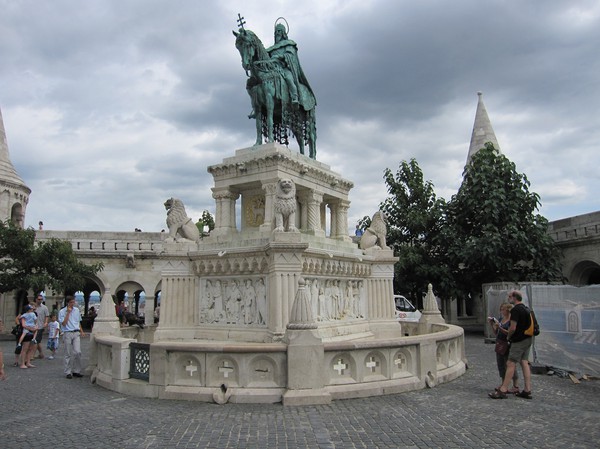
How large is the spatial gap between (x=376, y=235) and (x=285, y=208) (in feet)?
15.2

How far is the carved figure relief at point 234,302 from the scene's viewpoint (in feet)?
35.0

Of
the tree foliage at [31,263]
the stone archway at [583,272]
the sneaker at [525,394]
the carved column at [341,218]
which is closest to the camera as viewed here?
the sneaker at [525,394]

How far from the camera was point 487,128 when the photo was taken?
105 feet

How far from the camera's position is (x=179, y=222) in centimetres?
1217

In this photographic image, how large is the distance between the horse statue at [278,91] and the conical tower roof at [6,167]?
2257 cm

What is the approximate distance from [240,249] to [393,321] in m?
5.00

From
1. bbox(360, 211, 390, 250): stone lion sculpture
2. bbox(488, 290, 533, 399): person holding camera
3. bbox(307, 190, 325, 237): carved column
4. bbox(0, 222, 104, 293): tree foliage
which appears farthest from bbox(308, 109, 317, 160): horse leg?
bbox(0, 222, 104, 293): tree foliage

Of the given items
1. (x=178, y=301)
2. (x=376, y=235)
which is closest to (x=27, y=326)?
(x=178, y=301)

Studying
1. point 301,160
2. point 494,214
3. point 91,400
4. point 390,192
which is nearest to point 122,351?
point 91,400

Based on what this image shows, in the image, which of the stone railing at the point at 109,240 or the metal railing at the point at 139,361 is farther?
the stone railing at the point at 109,240

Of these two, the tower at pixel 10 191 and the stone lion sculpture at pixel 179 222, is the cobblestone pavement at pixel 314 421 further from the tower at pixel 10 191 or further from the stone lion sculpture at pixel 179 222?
the tower at pixel 10 191

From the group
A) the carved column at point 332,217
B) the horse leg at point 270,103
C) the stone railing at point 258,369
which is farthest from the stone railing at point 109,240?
the stone railing at point 258,369

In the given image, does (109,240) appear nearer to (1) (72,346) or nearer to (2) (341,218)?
(2) (341,218)

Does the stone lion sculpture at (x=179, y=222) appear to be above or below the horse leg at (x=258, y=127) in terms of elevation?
below
